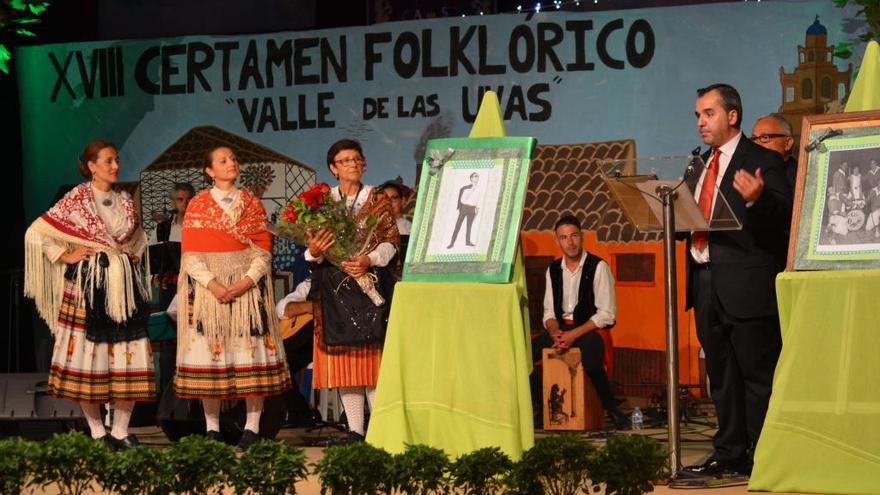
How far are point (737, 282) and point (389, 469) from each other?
185 centimetres

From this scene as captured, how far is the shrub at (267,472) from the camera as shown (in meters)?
4.34

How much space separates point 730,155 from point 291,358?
3429 millimetres

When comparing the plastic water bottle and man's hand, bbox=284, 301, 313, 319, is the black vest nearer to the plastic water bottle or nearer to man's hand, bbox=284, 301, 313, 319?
the plastic water bottle

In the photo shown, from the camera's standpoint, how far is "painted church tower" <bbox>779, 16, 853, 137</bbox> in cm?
781

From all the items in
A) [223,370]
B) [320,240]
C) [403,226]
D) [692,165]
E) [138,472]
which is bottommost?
[138,472]

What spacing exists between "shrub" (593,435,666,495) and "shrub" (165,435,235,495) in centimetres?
117

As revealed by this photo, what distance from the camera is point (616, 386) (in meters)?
8.59

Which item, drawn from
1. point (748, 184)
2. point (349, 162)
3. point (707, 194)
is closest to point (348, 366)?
point (349, 162)

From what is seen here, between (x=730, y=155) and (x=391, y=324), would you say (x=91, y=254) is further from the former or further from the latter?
(x=730, y=155)

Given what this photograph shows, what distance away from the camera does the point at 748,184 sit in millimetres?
5141

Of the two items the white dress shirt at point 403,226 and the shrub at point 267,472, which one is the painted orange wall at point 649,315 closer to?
the white dress shirt at point 403,226

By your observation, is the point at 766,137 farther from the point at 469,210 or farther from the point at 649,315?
the point at 649,315

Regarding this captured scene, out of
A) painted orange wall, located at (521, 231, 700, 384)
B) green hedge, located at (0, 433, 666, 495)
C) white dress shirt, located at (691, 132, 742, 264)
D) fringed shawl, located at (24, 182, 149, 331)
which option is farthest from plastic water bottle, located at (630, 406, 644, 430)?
green hedge, located at (0, 433, 666, 495)

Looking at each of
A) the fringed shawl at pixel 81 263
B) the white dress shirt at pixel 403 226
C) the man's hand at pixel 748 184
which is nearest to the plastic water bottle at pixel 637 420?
the white dress shirt at pixel 403 226
